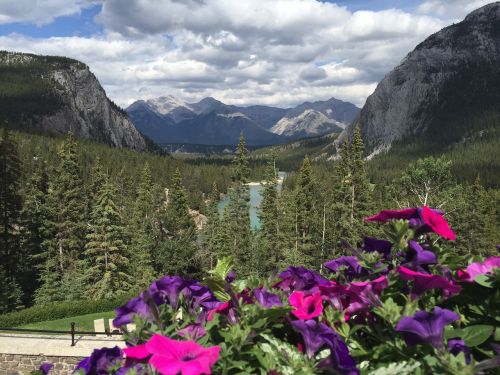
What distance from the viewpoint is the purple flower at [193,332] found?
2064 mm

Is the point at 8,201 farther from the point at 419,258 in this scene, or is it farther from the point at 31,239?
the point at 419,258

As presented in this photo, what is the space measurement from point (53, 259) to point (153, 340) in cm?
3958

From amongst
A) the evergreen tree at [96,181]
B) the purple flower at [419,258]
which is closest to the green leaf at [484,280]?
the purple flower at [419,258]

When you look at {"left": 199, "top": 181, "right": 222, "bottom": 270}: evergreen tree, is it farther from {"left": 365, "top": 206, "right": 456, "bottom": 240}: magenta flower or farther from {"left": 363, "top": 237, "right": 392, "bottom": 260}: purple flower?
{"left": 365, "top": 206, "right": 456, "bottom": 240}: magenta flower

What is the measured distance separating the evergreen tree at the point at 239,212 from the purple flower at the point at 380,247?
43.4m

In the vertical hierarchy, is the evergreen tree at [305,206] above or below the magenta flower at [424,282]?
below

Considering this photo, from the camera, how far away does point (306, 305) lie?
2252 millimetres

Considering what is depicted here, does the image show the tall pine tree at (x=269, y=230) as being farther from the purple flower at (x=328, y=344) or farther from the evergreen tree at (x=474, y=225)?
the purple flower at (x=328, y=344)

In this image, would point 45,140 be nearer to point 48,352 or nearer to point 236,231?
point 236,231

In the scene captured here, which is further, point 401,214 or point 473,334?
point 401,214

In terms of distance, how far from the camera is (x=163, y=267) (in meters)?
42.0

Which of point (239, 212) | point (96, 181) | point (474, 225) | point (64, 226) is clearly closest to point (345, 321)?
point (64, 226)

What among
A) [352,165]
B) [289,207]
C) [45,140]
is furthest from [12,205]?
[45,140]

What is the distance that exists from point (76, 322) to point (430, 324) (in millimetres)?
24055
